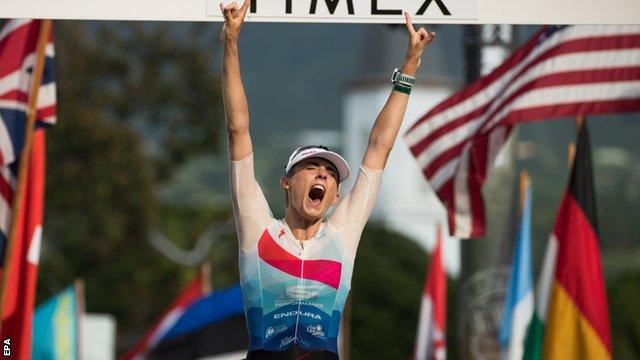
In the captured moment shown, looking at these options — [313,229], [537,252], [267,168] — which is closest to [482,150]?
[313,229]

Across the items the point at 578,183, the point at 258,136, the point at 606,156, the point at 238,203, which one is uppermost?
the point at 238,203

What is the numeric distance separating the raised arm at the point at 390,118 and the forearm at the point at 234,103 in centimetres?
62

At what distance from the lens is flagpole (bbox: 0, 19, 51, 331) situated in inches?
470

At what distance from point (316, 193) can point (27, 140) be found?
207 inches

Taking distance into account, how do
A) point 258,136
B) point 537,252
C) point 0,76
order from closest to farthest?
point 0,76 < point 537,252 < point 258,136

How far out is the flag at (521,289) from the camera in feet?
Result: 52.5

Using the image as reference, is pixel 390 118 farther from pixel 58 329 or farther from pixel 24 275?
pixel 58 329

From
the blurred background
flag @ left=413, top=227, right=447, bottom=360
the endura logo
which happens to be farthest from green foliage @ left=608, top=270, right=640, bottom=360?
the endura logo

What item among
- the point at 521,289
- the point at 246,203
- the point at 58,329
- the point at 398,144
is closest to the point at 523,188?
the point at 521,289

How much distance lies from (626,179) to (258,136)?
348 ft

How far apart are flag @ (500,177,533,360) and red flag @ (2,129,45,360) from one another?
211 inches

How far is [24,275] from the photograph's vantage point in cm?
1240

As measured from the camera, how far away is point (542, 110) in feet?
41.6

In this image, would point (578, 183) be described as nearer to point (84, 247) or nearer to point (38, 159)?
point (38, 159)
